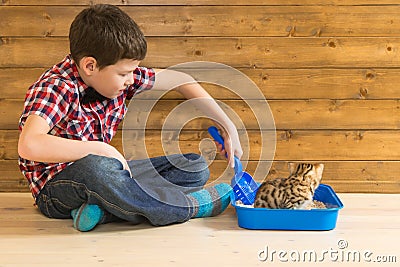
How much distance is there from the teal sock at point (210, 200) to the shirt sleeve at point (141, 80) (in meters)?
0.36

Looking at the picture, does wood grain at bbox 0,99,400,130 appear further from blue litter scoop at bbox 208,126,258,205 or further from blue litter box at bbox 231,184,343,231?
blue litter box at bbox 231,184,343,231

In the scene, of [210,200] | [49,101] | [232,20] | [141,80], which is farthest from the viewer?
[232,20]

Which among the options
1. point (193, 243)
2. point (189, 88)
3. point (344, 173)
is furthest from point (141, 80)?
point (344, 173)

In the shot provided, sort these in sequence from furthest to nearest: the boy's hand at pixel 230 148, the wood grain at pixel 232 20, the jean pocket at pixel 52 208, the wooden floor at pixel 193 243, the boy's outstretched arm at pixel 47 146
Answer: the wood grain at pixel 232 20 → the boy's hand at pixel 230 148 → the jean pocket at pixel 52 208 → the boy's outstretched arm at pixel 47 146 → the wooden floor at pixel 193 243

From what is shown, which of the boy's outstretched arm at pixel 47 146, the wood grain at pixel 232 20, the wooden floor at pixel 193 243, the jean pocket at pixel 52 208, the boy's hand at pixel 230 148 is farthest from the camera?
the wood grain at pixel 232 20

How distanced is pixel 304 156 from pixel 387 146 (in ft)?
0.86

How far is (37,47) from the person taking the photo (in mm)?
1947

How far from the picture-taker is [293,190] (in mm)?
1567

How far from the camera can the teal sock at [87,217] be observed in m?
1.53

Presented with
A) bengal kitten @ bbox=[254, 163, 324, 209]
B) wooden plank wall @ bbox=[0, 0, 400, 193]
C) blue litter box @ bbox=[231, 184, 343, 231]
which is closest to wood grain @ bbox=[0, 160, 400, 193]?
wooden plank wall @ bbox=[0, 0, 400, 193]

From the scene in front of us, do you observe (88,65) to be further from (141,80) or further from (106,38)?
(141,80)

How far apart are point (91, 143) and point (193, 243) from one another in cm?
36

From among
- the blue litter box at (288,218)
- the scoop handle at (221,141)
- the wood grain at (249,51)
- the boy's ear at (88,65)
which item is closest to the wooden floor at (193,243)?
the blue litter box at (288,218)

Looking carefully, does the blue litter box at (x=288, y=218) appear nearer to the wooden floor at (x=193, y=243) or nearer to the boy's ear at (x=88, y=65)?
the wooden floor at (x=193, y=243)
